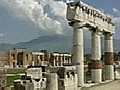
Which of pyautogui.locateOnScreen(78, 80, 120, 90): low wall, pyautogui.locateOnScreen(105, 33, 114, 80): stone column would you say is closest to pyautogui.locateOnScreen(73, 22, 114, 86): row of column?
pyautogui.locateOnScreen(105, 33, 114, 80): stone column

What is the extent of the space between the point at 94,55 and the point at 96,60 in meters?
0.52

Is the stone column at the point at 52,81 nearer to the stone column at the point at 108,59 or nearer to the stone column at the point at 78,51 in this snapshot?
the stone column at the point at 78,51

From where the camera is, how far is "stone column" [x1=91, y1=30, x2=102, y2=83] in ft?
96.1

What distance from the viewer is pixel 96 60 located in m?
29.5

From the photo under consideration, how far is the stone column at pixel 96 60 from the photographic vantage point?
96.1 ft

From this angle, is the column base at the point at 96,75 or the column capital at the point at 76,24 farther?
the column base at the point at 96,75

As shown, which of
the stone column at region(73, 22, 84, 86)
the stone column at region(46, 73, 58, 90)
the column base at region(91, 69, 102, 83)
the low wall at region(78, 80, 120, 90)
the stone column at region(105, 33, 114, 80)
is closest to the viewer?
the stone column at region(46, 73, 58, 90)

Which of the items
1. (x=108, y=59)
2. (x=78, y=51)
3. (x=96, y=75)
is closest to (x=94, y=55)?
(x=96, y=75)

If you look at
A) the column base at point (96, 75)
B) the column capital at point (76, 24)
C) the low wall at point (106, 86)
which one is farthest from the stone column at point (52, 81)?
the column base at point (96, 75)

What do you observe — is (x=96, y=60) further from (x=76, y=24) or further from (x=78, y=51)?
(x=76, y=24)

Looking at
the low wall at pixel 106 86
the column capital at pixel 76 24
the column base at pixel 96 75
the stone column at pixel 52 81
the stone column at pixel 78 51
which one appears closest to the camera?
the stone column at pixel 52 81

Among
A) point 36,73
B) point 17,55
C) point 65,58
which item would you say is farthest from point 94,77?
point 65,58

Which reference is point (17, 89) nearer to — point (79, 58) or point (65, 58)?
point (79, 58)

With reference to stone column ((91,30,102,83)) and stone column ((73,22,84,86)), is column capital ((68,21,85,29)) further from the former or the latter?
stone column ((91,30,102,83))
